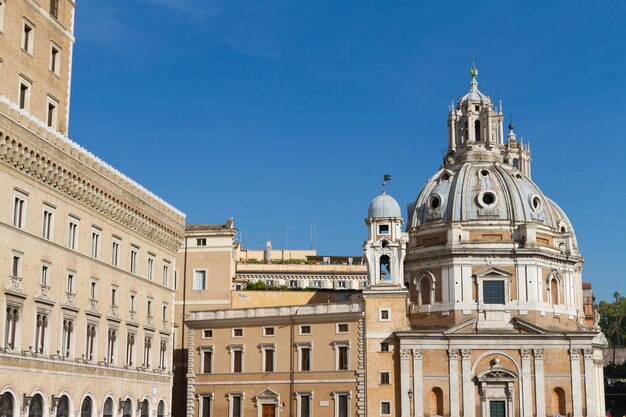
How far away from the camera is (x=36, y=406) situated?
3738cm

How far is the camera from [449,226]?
73.2m

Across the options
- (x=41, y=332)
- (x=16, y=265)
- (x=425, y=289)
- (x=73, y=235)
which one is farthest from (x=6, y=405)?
(x=425, y=289)

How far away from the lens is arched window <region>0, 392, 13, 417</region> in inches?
1361

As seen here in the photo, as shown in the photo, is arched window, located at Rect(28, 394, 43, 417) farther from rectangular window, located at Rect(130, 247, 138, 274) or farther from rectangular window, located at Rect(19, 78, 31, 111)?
rectangular window, located at Rect(19, 78, 31, 111)

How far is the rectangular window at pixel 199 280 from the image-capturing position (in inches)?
2776

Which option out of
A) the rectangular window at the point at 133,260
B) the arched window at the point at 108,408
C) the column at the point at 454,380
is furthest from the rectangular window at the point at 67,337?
the column at the point at 454,380

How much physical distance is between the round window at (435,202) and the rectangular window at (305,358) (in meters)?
17.3

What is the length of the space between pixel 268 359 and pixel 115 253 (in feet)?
77.1

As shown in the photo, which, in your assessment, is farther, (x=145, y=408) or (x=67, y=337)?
(x=145, y=408)

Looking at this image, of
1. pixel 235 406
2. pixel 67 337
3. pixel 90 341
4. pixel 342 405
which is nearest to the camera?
pixel 67 337

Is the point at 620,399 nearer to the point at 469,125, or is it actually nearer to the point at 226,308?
the point at 469,125

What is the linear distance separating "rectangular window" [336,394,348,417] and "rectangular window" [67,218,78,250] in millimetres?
28674

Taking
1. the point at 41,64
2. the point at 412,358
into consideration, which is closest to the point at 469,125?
the point at 412,358

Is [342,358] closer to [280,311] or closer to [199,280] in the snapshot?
[280,311]
